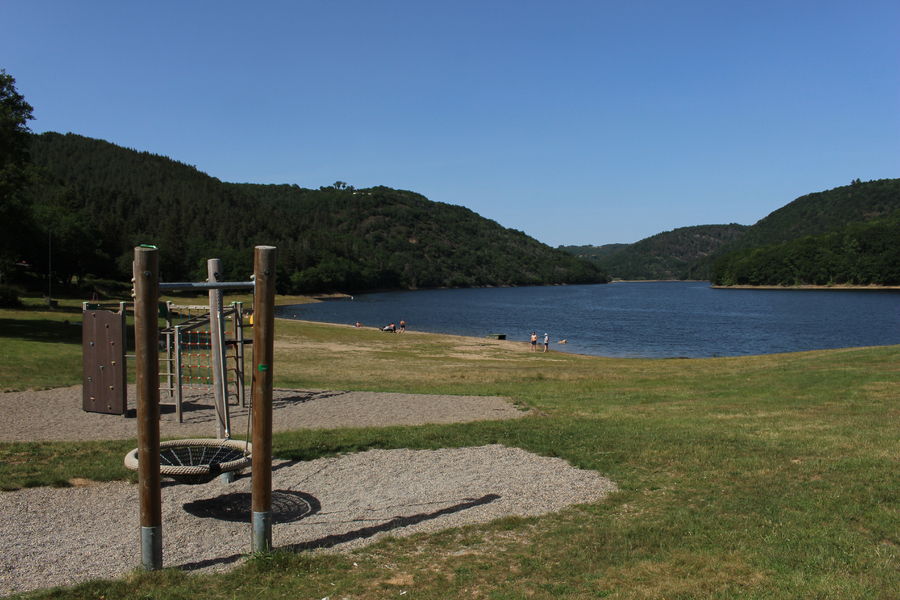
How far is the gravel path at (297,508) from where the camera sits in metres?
5.99

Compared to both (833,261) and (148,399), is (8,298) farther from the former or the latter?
(833,261)

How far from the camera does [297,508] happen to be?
7410mm

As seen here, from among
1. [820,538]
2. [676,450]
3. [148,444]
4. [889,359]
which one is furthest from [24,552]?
[889,359]

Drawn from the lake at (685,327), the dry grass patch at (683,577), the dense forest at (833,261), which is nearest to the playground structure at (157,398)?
the dry grass patch at (683,577)

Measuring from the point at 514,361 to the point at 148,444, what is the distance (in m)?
25.6

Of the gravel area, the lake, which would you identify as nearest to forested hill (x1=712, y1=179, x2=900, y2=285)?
the lake

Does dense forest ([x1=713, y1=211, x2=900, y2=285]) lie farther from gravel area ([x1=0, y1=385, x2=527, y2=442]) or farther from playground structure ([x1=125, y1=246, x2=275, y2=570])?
playground structure ([x1=125, y1=246, x2=275, y2=570])

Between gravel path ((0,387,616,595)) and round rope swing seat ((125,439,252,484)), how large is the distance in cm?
43

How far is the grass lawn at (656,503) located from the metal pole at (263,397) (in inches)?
15.9

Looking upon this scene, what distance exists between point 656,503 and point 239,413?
992 cm

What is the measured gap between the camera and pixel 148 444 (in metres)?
5.73

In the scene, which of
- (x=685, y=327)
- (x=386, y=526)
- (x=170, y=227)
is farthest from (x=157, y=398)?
(x=170, y=227)

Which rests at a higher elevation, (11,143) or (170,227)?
(170,227)

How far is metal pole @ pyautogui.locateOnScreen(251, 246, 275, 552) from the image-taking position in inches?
235
